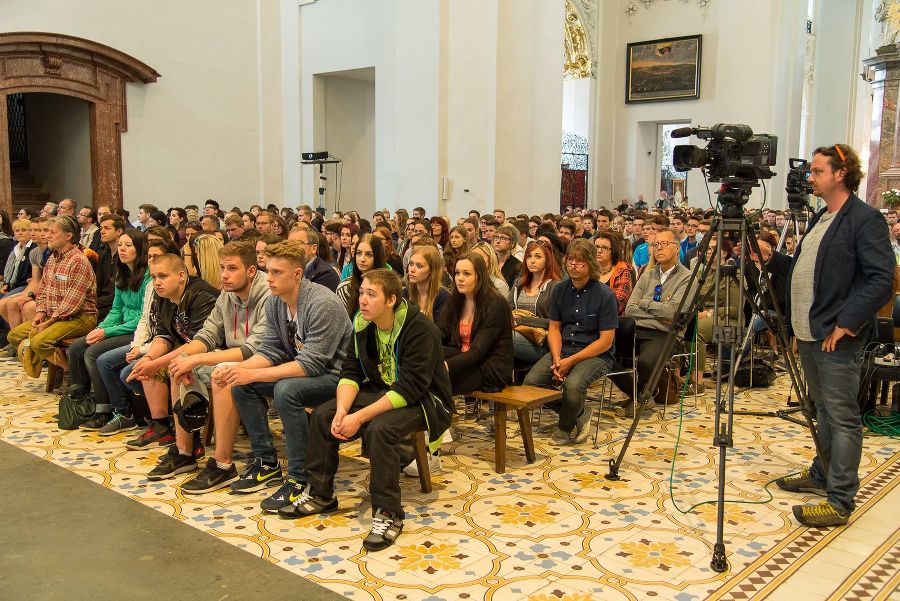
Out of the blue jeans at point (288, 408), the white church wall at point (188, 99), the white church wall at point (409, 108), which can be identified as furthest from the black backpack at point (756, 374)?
the white church wall at point (188, 99)

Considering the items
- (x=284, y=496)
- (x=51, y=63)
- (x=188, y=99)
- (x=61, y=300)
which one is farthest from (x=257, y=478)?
(x=188, y=99)

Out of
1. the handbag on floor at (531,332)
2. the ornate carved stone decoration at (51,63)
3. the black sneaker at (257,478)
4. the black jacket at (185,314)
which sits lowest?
the black sneaker at (257,478)

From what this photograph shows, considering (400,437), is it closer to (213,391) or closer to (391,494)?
(391,494)

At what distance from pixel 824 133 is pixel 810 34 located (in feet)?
13.3

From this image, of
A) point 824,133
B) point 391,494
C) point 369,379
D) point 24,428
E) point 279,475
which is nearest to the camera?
point 391,494

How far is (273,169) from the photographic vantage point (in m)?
15.6

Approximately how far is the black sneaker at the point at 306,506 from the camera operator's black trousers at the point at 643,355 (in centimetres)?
255

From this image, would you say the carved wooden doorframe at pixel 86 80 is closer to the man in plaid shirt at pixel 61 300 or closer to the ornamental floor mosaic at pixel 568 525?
the man in plaid shirt at pixel 61 300

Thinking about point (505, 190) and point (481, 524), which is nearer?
point (481, 524)

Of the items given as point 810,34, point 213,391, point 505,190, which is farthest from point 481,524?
point 810,34

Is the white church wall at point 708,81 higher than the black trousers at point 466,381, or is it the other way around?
the white church wall at point 708,81

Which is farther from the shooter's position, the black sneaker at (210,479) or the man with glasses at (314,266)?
the man with glasses at (314,266)

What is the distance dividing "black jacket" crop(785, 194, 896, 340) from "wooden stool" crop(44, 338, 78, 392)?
5191mm

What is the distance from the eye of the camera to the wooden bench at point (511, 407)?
473 centimetres
